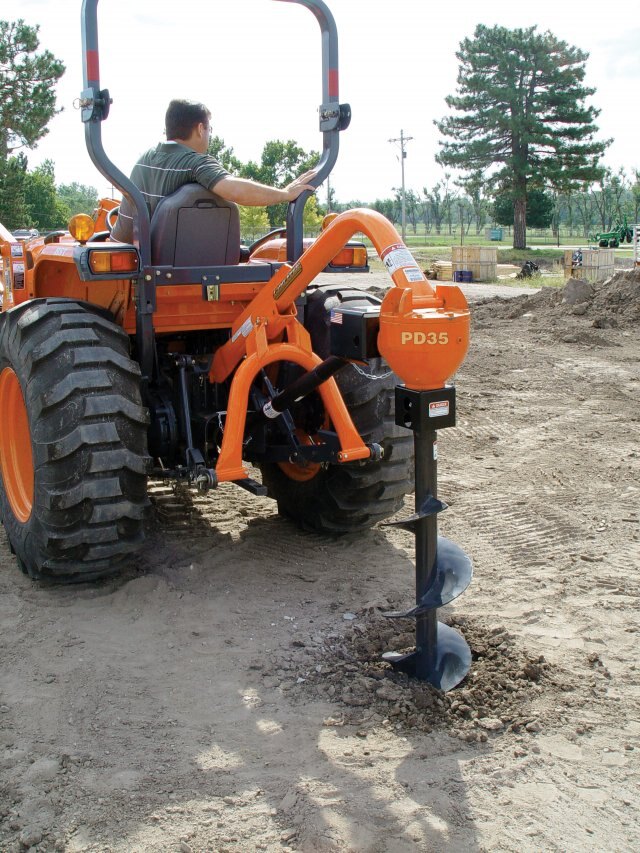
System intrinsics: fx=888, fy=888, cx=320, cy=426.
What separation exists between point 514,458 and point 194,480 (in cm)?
329

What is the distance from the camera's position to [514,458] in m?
6.82

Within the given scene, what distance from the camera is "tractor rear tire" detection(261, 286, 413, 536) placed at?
4613mm

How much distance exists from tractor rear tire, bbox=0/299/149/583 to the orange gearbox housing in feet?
4.54

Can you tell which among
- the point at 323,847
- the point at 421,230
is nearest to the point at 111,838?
the point at 323,847

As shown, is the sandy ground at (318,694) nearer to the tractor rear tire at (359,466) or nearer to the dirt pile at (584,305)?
the tractor rear tire at (359,466)

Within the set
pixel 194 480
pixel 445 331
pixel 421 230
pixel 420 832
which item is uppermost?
pixel 421 230

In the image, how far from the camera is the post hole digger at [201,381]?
11.3ft

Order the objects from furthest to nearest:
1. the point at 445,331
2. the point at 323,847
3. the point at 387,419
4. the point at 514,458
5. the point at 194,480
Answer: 1. the point at 514,458
2. the point at 387,419
3. the point at 194,480
4. the point at 445,331
5. the point at 323,847

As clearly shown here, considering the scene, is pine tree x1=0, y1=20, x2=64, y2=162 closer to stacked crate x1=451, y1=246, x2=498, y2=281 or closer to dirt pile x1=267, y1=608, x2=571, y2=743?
stacked crate x1=451, y1=246, x2=498, y2=281

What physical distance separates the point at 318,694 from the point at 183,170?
2526 mm

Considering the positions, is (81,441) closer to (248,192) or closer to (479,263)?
(248,192)

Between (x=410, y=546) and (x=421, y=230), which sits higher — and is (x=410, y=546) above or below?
below

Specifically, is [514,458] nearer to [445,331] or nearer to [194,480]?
[194,480]

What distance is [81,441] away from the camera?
12.9 feet
